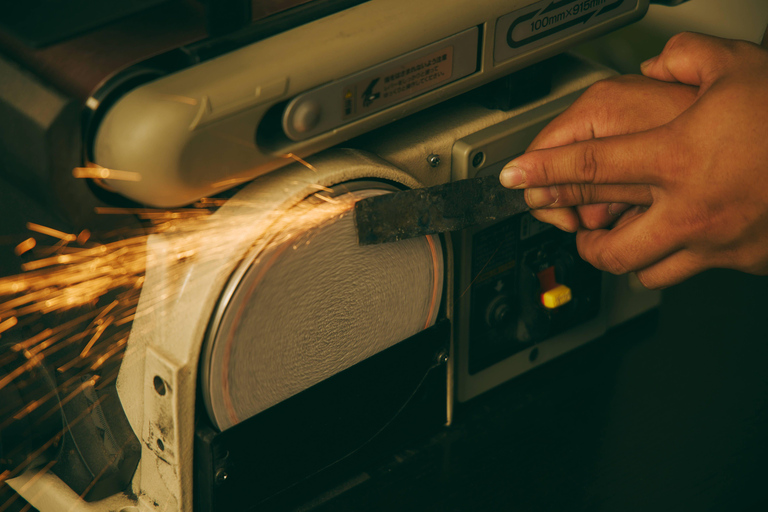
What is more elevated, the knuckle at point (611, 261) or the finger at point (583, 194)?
the finger at point (583, 194)

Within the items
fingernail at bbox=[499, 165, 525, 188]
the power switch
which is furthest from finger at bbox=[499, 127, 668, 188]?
the power switch

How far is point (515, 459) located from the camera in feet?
4.40

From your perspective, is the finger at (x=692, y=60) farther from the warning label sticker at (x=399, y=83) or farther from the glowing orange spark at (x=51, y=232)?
the glowing orange spark at (x=51, y=232)

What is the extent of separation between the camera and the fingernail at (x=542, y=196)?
116 centimetres

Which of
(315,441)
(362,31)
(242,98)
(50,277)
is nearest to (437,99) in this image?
(362,31)

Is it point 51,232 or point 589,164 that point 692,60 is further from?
point 51,232

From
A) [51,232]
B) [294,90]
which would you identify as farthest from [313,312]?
[51,232]

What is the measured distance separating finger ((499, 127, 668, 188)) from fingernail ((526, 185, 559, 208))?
0.02 meters

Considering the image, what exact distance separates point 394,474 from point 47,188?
72 centimetres

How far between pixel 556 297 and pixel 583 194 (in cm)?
28

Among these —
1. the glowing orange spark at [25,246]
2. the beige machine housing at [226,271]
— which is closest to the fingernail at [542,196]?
the beige machine housing at [226,271]

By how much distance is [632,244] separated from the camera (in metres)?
1.18

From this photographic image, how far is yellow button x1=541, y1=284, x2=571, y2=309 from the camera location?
1400mm

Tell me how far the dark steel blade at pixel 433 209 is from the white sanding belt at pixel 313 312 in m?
0.02
